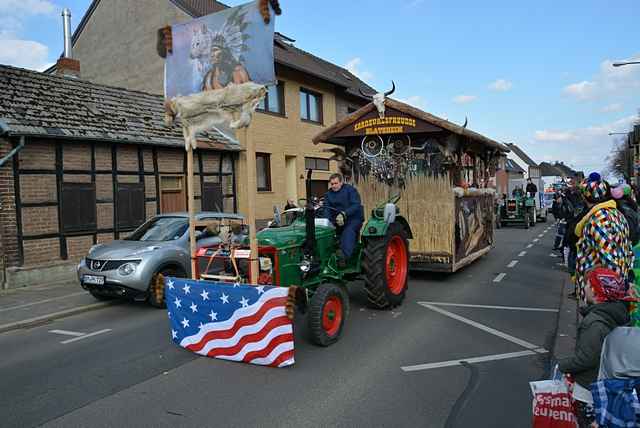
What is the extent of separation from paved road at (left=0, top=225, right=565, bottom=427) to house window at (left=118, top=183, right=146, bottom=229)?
5.52 m

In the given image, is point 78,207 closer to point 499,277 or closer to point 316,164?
point 499,277

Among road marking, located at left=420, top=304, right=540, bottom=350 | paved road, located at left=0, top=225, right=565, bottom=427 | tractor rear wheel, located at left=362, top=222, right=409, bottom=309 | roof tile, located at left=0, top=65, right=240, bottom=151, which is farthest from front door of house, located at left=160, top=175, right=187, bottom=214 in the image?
road marking, located at left=420, top=304, right=540, bottom=350

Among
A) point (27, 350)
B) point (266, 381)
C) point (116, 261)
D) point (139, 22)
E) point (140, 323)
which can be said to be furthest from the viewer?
point (139, 22)

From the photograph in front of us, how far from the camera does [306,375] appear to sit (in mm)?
4793

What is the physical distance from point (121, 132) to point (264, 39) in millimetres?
8939

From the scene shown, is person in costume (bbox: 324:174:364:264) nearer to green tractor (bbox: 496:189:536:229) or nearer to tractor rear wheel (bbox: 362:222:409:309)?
tractor rear wheel (bbox: 362:222:409:309)

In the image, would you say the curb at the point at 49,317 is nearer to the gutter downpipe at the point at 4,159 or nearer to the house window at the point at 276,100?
the gutter downpipe at the point at 4,159

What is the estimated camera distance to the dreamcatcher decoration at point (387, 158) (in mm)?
9641

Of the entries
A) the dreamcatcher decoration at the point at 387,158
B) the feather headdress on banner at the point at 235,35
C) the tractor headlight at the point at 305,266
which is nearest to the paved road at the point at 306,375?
the tractor headlight at the point at 305,266

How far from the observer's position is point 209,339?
5.29 metres

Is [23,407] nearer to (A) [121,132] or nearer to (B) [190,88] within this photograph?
(B) [190,88]

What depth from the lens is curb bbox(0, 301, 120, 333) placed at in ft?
23.7

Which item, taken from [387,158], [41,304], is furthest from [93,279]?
[387,158]

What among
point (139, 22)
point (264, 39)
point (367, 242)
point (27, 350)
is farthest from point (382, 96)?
point (139, 22)
